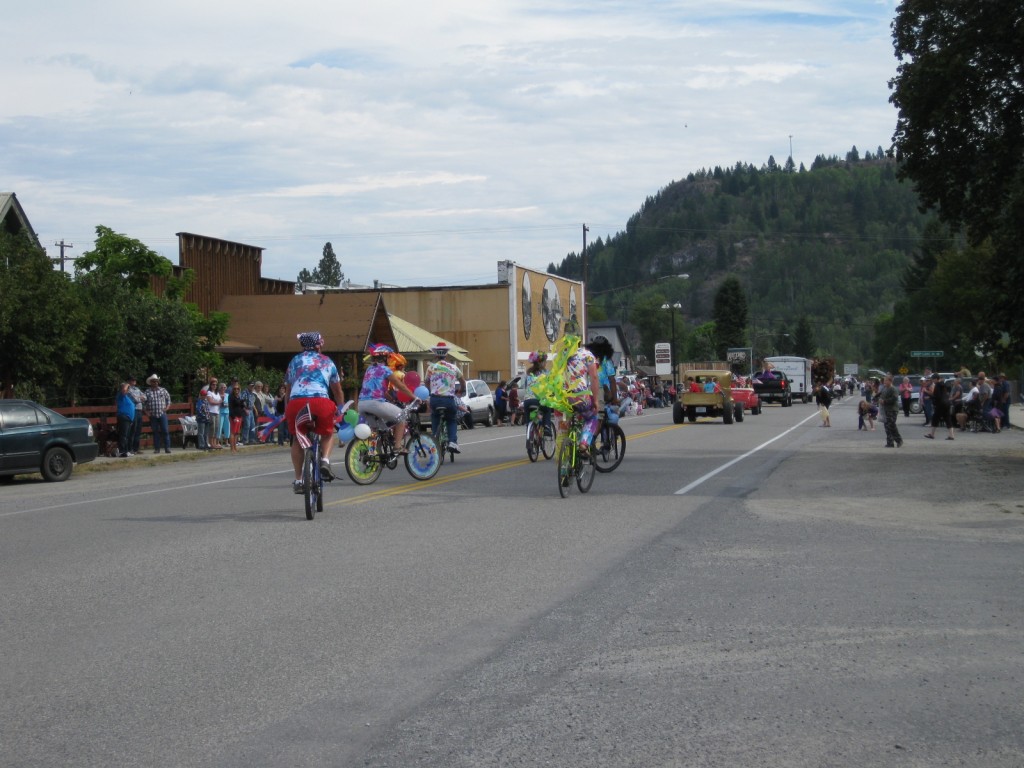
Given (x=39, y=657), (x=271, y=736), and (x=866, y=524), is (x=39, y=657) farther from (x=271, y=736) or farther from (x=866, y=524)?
(x=866, y=524)

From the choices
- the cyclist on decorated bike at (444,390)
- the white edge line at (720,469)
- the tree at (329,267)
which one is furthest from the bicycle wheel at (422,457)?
the tree at (329,267)

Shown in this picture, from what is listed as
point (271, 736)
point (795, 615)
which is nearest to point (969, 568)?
point (795, 615)

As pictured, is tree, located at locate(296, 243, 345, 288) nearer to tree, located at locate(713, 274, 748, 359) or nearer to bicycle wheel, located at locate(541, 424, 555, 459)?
tree, located at locate(713, 274, 748, 359)

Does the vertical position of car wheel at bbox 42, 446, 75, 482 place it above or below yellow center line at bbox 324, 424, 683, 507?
above

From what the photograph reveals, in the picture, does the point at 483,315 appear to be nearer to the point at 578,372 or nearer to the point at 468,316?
the point at 468,316

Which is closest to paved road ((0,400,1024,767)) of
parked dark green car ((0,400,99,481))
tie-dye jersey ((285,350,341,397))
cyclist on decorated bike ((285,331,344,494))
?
cyclist on decorated bike ((285,331,344,494))

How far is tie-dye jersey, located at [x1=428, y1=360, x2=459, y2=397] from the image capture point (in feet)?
64.4

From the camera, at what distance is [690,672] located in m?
6.30

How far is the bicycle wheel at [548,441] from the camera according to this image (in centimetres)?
2012

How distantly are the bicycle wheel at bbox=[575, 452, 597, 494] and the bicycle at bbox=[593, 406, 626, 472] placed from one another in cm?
252

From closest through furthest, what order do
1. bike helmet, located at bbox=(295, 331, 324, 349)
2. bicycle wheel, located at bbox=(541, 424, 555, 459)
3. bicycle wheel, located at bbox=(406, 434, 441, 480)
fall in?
1. bike helmet, located at bbox=(295, 331, 324, 349)
2. bicycle wheel, located at bbox=(406, 434, 441, 480)
3. bicycle wheel, located at bbox=(541, 424, 555, 459)

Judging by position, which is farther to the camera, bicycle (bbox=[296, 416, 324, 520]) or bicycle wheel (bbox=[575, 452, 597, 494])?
bicycle wheel (bbox=[575, 452, 597, 494])

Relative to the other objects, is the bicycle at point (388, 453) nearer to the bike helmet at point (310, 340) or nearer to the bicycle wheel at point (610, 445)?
the bicycle wheel at point (610, 445)

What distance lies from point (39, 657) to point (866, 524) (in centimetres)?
868
